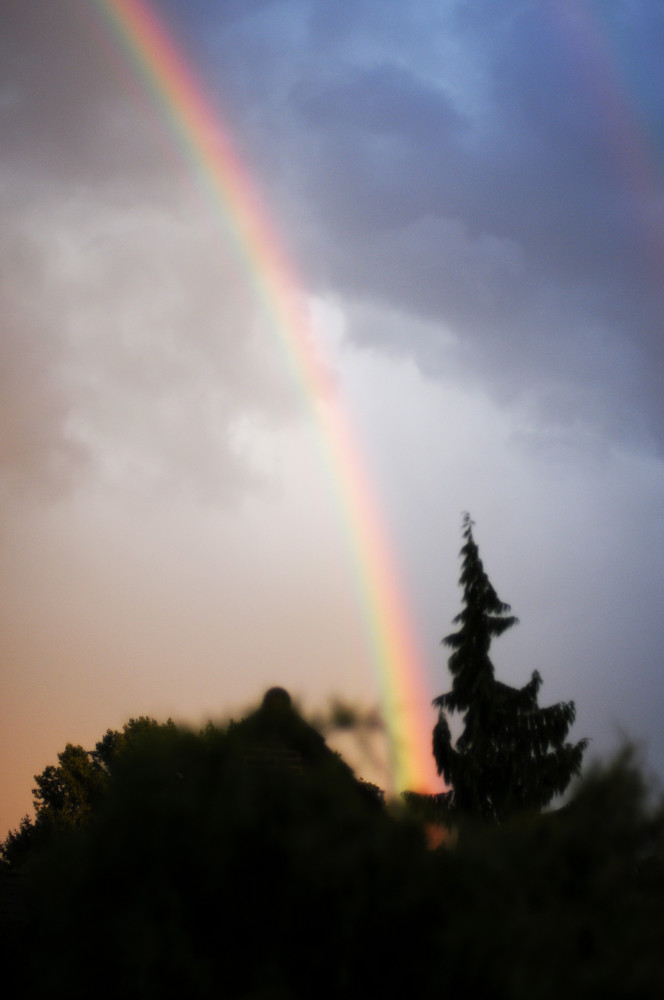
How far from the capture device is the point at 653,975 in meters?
6.50

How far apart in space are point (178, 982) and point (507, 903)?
2.45 metres

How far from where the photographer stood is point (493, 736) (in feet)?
76.0

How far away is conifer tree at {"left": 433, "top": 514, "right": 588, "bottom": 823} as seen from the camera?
22562mm

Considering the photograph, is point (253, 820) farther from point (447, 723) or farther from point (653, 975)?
point (447, 723)

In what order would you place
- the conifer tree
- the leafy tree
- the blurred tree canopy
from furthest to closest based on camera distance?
Result: the leafy tree → the conifer tree → the blurred tree canopy

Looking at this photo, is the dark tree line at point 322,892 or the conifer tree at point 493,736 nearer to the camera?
the dark tree line at point 322,892

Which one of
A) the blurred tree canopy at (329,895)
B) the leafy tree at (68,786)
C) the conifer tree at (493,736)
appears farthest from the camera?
the leafy tree at (68,786)

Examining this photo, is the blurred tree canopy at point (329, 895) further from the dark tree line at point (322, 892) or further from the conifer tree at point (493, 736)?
the conifer tree at point (493, 736)

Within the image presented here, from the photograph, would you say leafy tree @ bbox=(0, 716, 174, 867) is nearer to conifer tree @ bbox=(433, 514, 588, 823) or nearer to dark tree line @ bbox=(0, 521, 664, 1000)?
conifer tree @ bbox=(433, 514, 588, 823)

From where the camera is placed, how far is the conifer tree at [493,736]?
2256 centimetres

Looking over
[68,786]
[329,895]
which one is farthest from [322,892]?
[68,786]

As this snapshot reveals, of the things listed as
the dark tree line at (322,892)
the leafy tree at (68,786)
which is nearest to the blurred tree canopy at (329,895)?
the dark tree line at (322,892)

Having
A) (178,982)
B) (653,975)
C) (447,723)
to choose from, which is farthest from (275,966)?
(447,723)

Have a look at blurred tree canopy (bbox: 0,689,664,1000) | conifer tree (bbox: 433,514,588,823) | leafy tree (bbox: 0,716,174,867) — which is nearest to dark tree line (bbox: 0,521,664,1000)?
blurred tree canopy (bbox: 0,689,664,1000)
